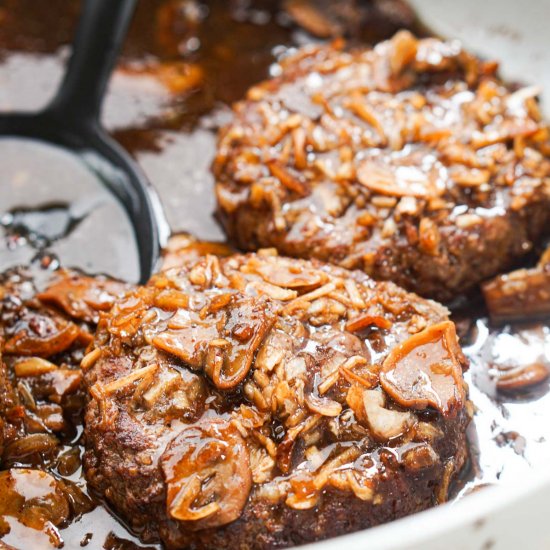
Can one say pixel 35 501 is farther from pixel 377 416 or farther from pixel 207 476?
pixel 377 416

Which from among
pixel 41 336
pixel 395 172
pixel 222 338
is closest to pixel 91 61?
pixel 41 336

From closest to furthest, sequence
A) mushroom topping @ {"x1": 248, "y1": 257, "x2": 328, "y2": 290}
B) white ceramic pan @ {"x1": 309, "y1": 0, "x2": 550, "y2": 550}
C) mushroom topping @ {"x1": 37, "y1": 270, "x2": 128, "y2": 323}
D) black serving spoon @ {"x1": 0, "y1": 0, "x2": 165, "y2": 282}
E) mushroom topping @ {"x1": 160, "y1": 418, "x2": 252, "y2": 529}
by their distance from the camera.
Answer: white ceramic pan @ {"x1": 309, "y1": 0, "x2": 550, "y2": 550}
mushroom topping @ {"x1": 160, "y1": 418, "x2": 252, "y2": 529}
mushroom topping @ {"x1": 248, "y1": 257, "x2": 328, "y2": 290}
mushroom topping @ {"x1": 37, "y1": 270, "x2": 128, "y2": 323}
black serving spoon @ {"x1": 0, "y1": 0, "x2": 165, "y2": 282}

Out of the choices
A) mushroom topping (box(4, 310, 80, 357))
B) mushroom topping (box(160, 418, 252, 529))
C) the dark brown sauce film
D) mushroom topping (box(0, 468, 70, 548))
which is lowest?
mushroom topping (box(0, 468, 70, 548))

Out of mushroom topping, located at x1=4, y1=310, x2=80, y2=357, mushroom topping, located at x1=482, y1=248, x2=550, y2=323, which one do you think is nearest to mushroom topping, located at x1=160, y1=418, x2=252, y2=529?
mushroom topping, located at x1=4, y1=310, x2=80, y2=357

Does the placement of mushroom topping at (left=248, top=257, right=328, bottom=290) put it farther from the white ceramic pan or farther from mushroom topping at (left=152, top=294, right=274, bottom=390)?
the white ceramic pan

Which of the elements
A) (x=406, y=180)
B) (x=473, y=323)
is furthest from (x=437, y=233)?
(x=473, y=323)

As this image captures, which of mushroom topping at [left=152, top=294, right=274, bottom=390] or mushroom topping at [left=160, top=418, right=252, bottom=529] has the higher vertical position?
mushroom topping at [left=152, top=294, right=274, bottom=390]

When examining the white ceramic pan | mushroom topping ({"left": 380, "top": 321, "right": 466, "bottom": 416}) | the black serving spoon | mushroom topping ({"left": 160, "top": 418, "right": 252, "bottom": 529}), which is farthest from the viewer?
the black serving spoon

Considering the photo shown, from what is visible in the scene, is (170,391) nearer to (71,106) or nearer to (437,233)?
(437,233)
